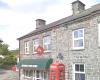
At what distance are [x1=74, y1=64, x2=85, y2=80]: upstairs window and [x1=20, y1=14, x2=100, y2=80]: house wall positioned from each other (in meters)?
0.40

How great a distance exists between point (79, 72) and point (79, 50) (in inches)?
69.3

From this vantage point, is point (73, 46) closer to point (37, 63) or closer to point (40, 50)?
point (37, 63)

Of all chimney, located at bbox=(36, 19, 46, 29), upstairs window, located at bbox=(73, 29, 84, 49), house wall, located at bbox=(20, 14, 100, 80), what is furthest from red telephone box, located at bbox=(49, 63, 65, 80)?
chimney, located at bbox=(36, 19, 46, 29)

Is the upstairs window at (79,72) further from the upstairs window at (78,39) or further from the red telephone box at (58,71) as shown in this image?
the upstairs window at (78,39)

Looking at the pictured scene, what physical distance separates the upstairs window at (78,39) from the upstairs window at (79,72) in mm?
1557

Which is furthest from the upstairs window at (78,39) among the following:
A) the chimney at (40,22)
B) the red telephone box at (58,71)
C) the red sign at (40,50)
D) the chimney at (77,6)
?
the chimney at (40,22)

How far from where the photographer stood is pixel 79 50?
606 inches

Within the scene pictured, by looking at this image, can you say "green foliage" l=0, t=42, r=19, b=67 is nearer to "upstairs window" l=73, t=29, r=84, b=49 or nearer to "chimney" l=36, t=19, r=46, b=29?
"chimney" l=36, t=19, r=46, b=29

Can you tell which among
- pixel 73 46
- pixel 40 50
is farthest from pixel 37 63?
pixel 73 46

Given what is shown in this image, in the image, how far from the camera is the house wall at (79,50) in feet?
46.1

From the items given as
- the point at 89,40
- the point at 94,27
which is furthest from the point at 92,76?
the point at 94,27

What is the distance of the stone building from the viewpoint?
14.2 meters

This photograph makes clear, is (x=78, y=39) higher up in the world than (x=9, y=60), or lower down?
higher up

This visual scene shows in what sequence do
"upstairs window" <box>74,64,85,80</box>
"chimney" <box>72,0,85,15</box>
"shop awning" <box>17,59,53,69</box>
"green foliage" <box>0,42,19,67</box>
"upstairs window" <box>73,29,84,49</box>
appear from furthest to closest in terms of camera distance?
"green foliage" <box>0,42,19,67</box>, "chimney" <box>72,0,85,15</box>, "shop awning" <box>17,59,53,69</box>, "upstairs window" <box>73,29,84,49</box>, "upstairs window" <box>74,64,85,80</box>
